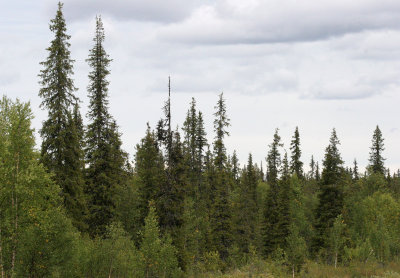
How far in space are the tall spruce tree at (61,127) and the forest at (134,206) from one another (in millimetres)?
78

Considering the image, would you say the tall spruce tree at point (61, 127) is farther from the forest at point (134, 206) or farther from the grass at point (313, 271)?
the grass at point (313, 271)

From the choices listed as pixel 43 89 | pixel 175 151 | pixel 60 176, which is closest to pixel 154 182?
pixel 175 151

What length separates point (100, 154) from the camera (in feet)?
120

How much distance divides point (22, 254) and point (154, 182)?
20.0 m

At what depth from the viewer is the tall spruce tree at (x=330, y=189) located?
48.3m

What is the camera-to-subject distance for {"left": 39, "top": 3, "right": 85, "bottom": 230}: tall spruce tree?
3080 cm

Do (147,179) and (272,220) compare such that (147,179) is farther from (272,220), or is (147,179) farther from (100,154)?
(272,220)

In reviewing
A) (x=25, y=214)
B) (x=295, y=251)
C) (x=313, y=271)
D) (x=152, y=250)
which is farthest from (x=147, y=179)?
(x=313, y=271)

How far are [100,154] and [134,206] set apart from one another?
10.9 m

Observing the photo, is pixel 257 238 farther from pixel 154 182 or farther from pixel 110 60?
pixel 110 60

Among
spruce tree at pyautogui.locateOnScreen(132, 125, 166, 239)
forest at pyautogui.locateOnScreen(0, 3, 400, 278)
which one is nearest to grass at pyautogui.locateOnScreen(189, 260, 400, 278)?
forest at pyautogui.locateOnScreen(0, 3, 400, 278)

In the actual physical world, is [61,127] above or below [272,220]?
above

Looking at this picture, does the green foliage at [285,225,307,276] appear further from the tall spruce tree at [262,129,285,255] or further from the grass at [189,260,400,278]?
the tall spruce tree at [262,129,285,255]

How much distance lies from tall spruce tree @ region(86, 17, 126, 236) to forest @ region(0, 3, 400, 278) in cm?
10
